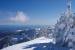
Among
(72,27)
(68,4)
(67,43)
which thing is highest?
(68,4)

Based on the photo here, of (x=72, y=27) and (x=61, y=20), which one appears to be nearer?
(x=72, y=27)

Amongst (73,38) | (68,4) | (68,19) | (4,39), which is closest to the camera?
(73,38)

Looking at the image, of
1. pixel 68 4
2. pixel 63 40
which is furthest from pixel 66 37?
pixel 68 4

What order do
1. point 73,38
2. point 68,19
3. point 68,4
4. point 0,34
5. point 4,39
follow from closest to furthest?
point 73,38 < point 68,19 < point 68,4 < point 4,39 < point 0,34

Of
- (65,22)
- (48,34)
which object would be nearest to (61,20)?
(65,22)

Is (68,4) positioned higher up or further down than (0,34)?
higher up

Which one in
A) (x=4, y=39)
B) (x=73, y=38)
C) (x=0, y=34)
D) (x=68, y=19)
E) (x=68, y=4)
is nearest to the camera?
(x=73, y=38)

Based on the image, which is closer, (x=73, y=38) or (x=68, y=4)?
(x=73, y=38)

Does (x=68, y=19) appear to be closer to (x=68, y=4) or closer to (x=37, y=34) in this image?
(x=68, y=4)

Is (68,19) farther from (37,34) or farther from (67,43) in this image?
(37,34)
